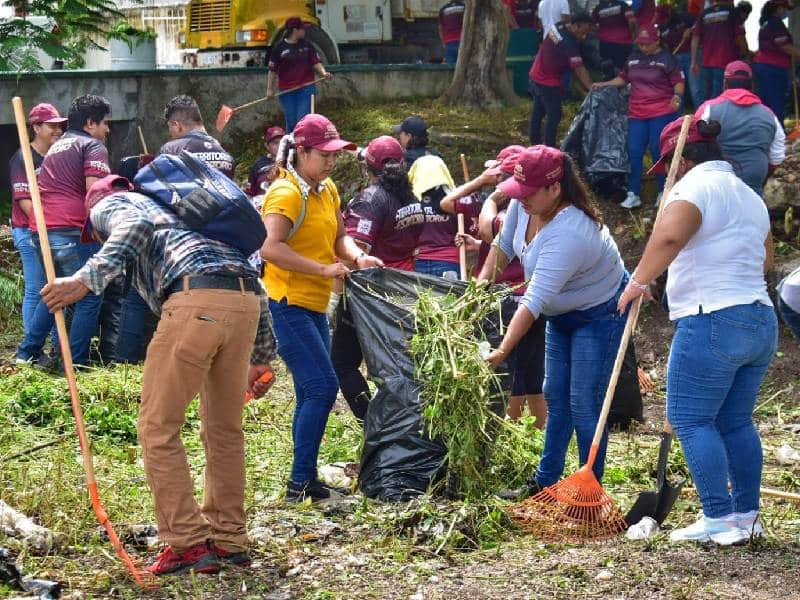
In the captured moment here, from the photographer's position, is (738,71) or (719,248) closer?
(719,248)

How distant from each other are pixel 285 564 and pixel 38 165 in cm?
573

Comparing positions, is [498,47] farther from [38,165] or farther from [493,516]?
[493,516]

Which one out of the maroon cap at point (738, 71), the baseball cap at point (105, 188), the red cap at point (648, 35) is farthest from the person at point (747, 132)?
the baseball cap at point (105, 188)

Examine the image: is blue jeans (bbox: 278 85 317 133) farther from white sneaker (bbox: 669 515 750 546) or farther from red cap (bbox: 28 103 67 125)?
white sneaker (bbox: 669 515 750 546)

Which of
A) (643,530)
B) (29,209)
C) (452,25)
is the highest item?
(452,25)

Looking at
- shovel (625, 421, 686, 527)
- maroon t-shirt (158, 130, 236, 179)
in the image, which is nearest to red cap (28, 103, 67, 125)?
maroon t-shirt (158, 130, 236, 179)

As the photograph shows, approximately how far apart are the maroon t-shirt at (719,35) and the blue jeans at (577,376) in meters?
7.90

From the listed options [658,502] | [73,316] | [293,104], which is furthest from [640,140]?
[658,502]

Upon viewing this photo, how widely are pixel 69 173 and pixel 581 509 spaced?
513 cm

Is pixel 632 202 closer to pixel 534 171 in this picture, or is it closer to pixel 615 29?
pixel 615 29

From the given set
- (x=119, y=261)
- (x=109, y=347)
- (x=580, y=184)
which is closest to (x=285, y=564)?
Result: (x=119, y=261)

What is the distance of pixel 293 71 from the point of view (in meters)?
14.3

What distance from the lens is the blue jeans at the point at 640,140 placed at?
38.5 ft

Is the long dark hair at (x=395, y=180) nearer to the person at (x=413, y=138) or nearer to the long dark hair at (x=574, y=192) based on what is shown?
the person at (x=413, y=138)
